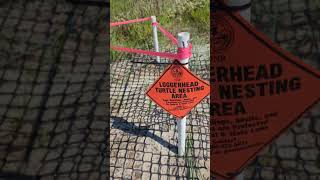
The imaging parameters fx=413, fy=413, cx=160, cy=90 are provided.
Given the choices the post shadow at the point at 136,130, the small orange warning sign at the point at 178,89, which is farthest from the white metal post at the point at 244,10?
the post shadow at the point at 136,130

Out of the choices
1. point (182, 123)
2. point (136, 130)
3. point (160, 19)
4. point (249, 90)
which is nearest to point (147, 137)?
point (136, 130)

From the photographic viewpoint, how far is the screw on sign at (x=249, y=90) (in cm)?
120

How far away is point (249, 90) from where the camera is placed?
1230mm

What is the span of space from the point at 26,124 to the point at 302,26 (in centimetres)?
94

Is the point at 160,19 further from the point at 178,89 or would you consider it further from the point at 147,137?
the point at 178,89

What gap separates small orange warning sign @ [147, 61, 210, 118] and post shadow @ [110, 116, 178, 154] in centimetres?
75

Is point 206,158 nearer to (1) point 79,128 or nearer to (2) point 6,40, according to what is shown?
(1) point 79,128

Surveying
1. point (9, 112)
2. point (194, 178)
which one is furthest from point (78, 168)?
point (194, 178)

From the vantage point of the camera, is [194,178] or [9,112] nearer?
[9,112]

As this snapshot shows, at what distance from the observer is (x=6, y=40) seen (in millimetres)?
1242

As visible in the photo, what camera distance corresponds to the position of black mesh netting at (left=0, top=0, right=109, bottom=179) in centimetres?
120

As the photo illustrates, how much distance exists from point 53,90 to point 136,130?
3.45 m

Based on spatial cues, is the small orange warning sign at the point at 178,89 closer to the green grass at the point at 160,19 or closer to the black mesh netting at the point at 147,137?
the black mesh netting at the point at 147,137

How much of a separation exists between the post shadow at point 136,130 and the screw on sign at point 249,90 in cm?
306
